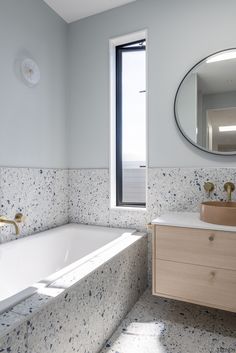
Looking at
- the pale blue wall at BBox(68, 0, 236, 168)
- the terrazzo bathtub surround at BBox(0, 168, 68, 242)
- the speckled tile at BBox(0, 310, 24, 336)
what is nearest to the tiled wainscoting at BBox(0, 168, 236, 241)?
the terrazzo bathtub surround at BBox(0, 168, 68, 242)

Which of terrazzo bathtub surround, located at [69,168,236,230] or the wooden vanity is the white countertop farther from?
terrazzo bathtub surround, located at [69,168,236,230]

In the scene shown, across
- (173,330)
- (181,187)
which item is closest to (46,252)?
(173,330)

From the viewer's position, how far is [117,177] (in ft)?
7.98

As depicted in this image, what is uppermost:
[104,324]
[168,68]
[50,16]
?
[50,16]

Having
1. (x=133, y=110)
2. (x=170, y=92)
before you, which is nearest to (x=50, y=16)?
(x=133, y=110)

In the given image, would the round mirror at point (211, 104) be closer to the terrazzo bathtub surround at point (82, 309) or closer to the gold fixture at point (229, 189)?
the gold fixture at point (229, 189)

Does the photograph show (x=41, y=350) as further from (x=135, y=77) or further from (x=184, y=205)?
(x=135, y=77)

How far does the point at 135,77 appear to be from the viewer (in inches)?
94.3

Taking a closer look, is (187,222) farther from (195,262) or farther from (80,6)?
(80,6)

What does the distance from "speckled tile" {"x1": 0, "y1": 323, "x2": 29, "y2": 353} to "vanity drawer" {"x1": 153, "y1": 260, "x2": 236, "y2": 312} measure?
96 cm

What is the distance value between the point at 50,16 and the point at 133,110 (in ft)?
3.75

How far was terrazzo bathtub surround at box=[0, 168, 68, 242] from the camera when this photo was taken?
183 cm

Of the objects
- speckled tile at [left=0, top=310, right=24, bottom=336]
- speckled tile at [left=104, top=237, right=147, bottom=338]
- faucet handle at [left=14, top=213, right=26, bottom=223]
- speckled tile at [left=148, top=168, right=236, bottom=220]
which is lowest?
speckled tile at [left=104, top=237, right=147, bottom=338]

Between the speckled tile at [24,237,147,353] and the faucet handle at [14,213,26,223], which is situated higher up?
the faucet handle at [14,213,26,223]
